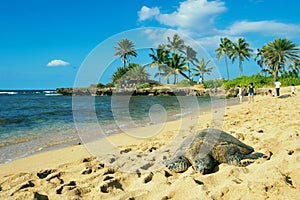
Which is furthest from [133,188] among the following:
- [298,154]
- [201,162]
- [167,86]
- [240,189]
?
[167,86]

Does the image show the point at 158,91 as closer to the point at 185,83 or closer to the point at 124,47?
the point at 185,83

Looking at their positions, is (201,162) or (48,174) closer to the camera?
(201,162)

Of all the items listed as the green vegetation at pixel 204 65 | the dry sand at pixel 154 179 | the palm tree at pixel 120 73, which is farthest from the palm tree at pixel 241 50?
the dry sand at pixel 154 179

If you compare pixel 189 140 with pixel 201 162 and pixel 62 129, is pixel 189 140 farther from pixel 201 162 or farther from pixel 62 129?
pixel 62 129

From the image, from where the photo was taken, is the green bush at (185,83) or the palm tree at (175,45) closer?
the green bush at (185,83)

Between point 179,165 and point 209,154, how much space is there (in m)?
0.57

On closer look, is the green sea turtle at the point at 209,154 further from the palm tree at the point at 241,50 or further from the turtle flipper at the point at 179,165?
the palm tree at the point at 241,50

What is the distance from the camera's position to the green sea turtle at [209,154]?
12.6ft

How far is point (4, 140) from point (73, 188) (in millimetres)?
6176

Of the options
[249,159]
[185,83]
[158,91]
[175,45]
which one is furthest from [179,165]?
[175,45]

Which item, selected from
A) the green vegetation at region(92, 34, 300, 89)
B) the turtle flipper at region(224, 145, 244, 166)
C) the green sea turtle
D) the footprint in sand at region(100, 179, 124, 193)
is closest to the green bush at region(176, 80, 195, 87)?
the green vegetation at region(92, 34, 300, 89)

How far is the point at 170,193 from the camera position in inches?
118

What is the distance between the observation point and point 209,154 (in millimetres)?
4102

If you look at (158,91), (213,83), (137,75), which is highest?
(137,75)
